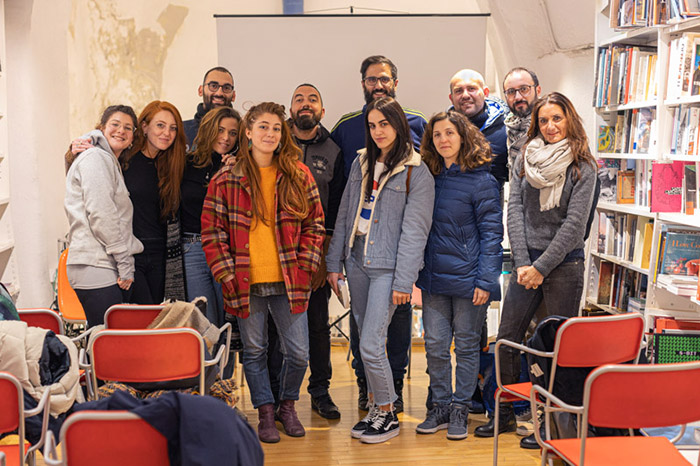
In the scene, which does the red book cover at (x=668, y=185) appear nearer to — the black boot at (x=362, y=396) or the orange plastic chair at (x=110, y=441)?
the black boot at (x=362, y=396)

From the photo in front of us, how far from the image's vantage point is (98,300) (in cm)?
329

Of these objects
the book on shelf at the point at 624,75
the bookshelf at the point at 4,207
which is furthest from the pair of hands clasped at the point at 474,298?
the bookshelf at the point at 4,207

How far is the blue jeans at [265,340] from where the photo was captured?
3.44m

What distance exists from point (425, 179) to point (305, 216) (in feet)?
2.01

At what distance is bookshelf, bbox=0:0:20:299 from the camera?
393 cm

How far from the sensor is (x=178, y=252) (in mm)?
→ 3590

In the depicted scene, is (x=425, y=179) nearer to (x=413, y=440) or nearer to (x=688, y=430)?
(x=413, y=440)

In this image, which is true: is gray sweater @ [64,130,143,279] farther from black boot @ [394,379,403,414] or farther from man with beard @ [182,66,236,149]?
black boot @ [394,379,403,414]

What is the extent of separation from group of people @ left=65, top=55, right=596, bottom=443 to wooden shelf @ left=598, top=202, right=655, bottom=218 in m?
0.57

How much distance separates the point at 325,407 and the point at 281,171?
4.48 feet

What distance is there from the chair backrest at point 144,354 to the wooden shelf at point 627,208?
237cm

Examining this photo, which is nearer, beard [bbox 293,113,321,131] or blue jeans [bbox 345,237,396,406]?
blue jeans [bbox 345,237,396,406]

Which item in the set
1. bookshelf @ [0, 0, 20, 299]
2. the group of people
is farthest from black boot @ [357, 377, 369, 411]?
bookshelf @ [0, 0, 20, 299]

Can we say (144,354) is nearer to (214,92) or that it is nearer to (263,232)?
(263,232)
